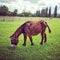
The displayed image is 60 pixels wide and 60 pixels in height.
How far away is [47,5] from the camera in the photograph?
341 centimetres

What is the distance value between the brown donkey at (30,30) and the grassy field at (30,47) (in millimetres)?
62

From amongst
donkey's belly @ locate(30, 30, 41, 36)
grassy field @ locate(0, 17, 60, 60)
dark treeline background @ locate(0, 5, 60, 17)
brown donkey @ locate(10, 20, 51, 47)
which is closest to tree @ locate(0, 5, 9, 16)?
dark treeline background @ locate(0, 5, 60, 17)

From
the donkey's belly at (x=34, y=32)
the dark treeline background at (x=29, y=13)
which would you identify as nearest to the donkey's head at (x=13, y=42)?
the donkey's belly at (x=34, y=32)

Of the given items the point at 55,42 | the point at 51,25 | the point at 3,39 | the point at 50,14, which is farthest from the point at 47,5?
the point at 3,39

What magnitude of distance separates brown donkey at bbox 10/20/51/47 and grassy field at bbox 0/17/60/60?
6cm

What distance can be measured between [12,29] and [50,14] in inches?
29.1

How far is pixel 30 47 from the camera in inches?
126

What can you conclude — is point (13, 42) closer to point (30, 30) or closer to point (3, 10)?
point (30, 30)

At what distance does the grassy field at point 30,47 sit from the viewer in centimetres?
314

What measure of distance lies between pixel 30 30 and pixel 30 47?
29cm

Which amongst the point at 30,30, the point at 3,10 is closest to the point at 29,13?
the point at 30,30

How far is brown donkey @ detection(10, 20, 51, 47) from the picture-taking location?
3.21 m

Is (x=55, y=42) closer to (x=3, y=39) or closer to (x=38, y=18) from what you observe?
(x=38, y=18)

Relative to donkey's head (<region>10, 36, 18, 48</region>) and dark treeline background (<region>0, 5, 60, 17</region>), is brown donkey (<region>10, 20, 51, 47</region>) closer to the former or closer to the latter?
donkey's head (<region>10, 36, 18, 48</region>)
